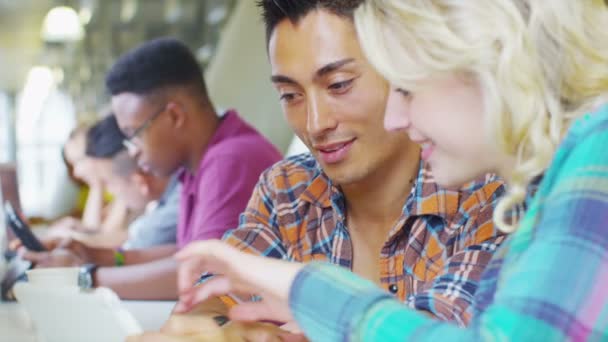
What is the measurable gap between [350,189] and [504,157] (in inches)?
24.0

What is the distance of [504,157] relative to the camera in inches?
32.4

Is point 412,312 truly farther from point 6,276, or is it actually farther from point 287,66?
point 6,276

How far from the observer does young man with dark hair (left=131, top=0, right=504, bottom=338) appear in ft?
4.20

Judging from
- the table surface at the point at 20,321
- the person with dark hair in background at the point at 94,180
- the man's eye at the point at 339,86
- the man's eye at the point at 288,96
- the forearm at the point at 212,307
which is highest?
the man's eye at the point at 339,86

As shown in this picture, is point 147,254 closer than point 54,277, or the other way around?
point 54,277

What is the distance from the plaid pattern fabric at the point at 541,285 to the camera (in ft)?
2.24

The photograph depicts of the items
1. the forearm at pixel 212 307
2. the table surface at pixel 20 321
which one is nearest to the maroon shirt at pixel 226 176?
the table surface at pixel 20 321

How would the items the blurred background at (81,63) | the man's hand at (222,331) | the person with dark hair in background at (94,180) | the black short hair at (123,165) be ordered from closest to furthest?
1. the man's hand at (222,331)
2. the blurred background at (81,63)
3. the black short hair at (123,165)
4. the person with dark hair in background at (94,180)

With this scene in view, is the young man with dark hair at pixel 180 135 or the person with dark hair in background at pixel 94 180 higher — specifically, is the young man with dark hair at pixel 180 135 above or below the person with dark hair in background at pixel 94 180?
above

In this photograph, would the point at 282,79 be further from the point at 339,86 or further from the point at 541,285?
the point at 541,285

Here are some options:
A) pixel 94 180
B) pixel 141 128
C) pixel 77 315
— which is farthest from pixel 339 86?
pixel 94 180

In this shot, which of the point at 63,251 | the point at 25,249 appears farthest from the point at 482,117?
the point at 63,251

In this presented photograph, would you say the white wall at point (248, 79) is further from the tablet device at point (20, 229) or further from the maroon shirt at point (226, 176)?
the tablet device at point (20, 229)

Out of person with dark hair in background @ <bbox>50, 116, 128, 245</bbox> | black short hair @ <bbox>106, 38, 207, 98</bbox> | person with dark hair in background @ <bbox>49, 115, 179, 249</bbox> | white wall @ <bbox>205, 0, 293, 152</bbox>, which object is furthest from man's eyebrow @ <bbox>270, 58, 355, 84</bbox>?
person with dark hair in background @ <bbox>50, 116, 128, 245</bbox>
